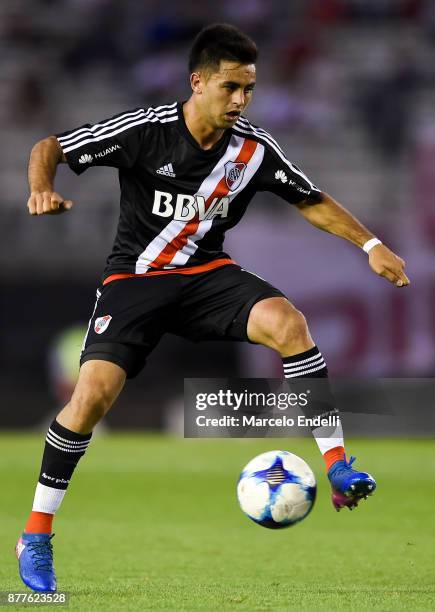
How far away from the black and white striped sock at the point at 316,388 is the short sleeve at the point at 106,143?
1.10 m

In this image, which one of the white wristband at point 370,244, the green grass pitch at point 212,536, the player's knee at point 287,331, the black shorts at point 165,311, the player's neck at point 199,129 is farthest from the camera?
the white wristband at point 370,244

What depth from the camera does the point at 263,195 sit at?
12469 millimetres

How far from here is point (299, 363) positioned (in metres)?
4.97

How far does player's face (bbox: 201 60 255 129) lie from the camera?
495cm

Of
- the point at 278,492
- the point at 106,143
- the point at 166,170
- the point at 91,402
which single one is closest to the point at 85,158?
the point at 106,143

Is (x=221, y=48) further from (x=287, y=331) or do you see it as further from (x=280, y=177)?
(x=287, y=331)

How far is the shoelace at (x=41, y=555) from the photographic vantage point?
4.84 meters

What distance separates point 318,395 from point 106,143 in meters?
1.37

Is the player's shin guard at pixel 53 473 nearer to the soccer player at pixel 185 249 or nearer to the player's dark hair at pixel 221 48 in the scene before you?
the soccer player at pixel 185 249

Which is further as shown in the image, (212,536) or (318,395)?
(212,536)

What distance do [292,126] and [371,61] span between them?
72.0 inches

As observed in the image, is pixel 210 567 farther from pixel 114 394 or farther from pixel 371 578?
pixel 114 394

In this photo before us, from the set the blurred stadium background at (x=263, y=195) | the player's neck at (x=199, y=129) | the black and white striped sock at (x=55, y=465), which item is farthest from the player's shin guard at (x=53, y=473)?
the blurred stadium background at (x=263, y=195)

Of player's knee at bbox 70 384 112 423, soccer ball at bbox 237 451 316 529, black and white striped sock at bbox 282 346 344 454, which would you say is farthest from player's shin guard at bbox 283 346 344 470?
player's knee at bbox 70 384 112 423
